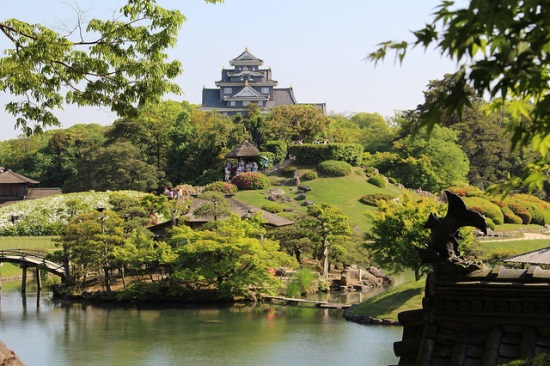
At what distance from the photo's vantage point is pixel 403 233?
83.7 feet

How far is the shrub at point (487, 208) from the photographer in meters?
42.5

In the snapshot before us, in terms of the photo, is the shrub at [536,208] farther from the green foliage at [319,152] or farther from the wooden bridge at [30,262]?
the wooden bridge at [30,262]

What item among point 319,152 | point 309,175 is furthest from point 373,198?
point 319,152

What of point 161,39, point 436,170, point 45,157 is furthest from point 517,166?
point 161,39

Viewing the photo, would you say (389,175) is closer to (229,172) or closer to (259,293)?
(229,172)

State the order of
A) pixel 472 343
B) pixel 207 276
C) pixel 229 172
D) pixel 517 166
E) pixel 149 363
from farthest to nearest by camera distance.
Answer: pixel 517 166, pixel 229 172, pixel 207 276, pixel 149 363, pixel 472 343

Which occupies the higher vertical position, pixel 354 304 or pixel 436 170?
pixel 436 170

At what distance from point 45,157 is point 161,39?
49103 millimetres

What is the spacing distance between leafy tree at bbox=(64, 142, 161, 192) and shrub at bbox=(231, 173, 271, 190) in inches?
258

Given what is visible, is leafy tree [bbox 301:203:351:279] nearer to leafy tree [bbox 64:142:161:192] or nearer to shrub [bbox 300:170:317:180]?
shrub [bbox 300:170:317:180]

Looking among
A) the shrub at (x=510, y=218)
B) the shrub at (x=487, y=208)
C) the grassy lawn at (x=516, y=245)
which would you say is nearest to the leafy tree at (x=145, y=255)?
the grassy lawn at (x=516, y=245)

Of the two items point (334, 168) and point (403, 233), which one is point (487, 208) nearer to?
point (334, 168)

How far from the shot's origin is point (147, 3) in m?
11.1

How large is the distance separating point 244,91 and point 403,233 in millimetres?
57308
